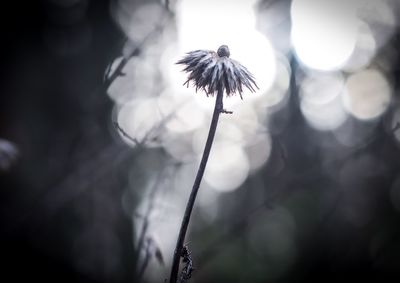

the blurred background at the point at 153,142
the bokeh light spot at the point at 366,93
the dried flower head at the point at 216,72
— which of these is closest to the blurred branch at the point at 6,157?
the blurred background at the point at 153,142

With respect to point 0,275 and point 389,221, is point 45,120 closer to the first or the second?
point 0,275

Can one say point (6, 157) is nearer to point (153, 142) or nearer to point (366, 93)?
point (153, 142)

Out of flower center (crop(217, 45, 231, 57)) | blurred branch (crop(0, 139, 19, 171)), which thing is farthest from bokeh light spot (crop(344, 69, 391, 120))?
blurred branch (crop(0, 139, 19, 171))

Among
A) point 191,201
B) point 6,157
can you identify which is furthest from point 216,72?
point 6,157

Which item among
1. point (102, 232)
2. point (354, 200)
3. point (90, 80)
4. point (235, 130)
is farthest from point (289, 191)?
point (354, 200)

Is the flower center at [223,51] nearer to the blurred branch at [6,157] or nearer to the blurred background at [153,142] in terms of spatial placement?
the blurred background at [153,142]
